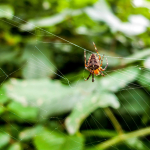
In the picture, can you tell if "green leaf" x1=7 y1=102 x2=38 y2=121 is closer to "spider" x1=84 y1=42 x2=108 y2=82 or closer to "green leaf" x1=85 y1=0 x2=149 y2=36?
"spider" x1=84 y1=42 x2=108 y2=82


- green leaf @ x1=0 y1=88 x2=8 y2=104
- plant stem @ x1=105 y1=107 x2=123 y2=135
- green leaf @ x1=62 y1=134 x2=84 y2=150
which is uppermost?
green leaf @ x1=0 y1=88 x2=8 y2=104

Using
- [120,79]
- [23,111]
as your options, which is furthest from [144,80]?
[23,111]

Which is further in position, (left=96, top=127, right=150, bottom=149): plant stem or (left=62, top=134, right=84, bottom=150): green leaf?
(left=96, top=127, right=150, bottom=149): plant stem

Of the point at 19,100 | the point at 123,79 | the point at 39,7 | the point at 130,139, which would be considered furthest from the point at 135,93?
the point at 39,7

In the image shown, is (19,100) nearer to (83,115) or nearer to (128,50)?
(83,115)

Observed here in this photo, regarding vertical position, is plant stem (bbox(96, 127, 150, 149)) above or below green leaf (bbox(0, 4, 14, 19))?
below

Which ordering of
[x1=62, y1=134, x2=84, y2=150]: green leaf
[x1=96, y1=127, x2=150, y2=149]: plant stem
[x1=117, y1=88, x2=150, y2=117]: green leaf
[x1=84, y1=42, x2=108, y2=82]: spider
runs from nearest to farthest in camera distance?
1. [x1=62, y1=134, x2=84, y2=150]: green leaf
2. [x1=96, y1=127, x2=150, y2=149]: plant stem
3. [x1=117, y1=88, x2=150, y2=117]: green leaf
4. [x1=84, y1=42, x2=108, y2=82]: spider

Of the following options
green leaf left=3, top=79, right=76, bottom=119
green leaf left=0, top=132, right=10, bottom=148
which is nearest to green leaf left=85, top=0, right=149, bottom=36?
green leaf left=3, top=79, right=76, bottom=119

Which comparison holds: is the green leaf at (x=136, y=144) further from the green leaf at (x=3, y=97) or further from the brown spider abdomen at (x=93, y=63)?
the green leaf at (x=3, y=97)

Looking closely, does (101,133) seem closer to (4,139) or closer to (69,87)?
(69,87)
